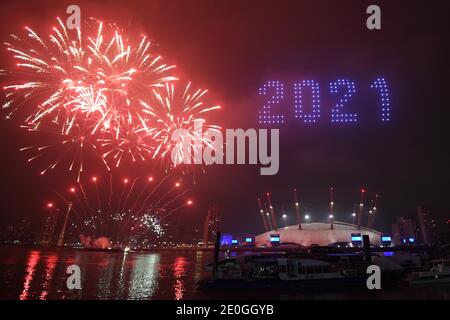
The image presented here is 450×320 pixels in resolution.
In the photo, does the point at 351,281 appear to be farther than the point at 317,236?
No

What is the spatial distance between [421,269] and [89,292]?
52346mm

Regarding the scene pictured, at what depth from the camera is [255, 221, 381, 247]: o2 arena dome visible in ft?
495

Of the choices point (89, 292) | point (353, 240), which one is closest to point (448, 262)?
point (89, 292)

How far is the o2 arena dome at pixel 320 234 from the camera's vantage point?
151 meters

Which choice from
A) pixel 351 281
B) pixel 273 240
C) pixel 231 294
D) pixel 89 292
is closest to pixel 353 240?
pixel 273 240

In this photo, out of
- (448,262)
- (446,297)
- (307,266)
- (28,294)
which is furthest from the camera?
(448,262)

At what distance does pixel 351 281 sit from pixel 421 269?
74.9ft

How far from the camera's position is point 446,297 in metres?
38.3

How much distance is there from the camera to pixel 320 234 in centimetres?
15275

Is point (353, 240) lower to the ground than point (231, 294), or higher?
higher
